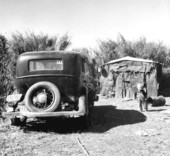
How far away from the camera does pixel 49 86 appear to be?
6.59 metres

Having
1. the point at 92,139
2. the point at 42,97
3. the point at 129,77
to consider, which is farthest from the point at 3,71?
the point at 129,77

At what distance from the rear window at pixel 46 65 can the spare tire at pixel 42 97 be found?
1.96 feet

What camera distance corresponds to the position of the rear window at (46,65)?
7052 millimetres

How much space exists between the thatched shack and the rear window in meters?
9.85

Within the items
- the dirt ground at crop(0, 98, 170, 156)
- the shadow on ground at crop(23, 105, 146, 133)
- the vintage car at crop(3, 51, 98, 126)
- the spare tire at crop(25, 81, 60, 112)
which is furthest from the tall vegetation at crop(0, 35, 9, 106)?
the spare tire at crop(25, 81, 60, 112)

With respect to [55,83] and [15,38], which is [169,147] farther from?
Answer: [15,38]

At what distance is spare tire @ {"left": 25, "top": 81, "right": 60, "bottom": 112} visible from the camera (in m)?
6.50

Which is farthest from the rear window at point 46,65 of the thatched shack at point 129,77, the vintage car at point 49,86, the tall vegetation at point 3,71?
the thatched shack at point 129,77

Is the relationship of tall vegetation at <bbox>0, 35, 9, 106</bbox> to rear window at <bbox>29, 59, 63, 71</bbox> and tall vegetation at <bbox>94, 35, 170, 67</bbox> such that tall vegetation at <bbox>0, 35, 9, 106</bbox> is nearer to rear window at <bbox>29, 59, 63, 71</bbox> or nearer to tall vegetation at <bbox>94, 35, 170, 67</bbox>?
rear window at <bbox>29, 59, 63, 71</bbox>

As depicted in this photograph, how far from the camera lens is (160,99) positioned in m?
12.4

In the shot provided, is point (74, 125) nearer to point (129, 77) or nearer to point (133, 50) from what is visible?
point (129, 77)

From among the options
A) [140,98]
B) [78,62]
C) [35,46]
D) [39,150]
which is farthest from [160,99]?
[35,46]

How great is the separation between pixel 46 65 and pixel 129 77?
401 inches

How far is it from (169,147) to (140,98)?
5.47 m
